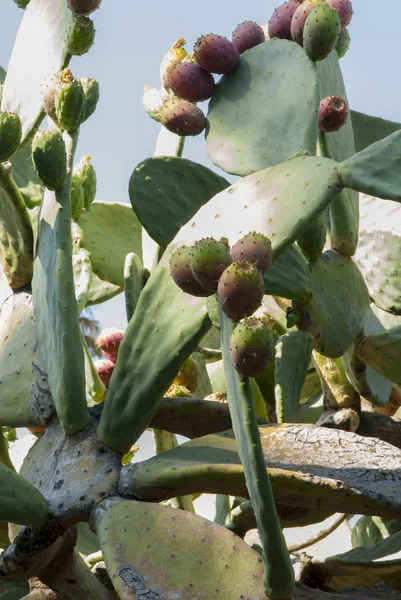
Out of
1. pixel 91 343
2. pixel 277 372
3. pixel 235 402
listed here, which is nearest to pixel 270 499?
pixel 235 402

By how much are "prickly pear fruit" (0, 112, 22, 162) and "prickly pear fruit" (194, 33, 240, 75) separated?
15.0 inches

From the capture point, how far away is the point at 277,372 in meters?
1.76

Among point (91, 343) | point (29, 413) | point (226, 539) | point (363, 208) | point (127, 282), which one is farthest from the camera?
point (91, 343)

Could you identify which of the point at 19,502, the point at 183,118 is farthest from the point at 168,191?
the point at 19,502

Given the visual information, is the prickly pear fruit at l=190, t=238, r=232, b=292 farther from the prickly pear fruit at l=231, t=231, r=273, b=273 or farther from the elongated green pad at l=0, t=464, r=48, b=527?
the elongated green pad at l=0, t=464, r=48, b=527

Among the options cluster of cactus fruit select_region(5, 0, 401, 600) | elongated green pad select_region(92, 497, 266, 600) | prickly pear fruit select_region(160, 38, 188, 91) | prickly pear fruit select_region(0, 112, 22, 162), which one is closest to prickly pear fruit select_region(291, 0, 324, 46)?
cluster of cactus fruit select_region(5, 0, 401, 600)

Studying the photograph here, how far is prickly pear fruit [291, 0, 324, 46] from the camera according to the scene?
70.9 inches

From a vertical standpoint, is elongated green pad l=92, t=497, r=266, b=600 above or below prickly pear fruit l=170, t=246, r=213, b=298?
below

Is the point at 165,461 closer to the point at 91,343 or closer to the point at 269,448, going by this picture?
the point at 269,448

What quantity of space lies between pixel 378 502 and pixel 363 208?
107 cm

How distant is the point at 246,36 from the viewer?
1.98 meters

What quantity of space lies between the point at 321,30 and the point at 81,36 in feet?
1.48

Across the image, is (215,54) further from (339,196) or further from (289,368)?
(289,368)

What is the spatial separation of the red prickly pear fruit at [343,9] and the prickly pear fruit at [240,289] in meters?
1.03
